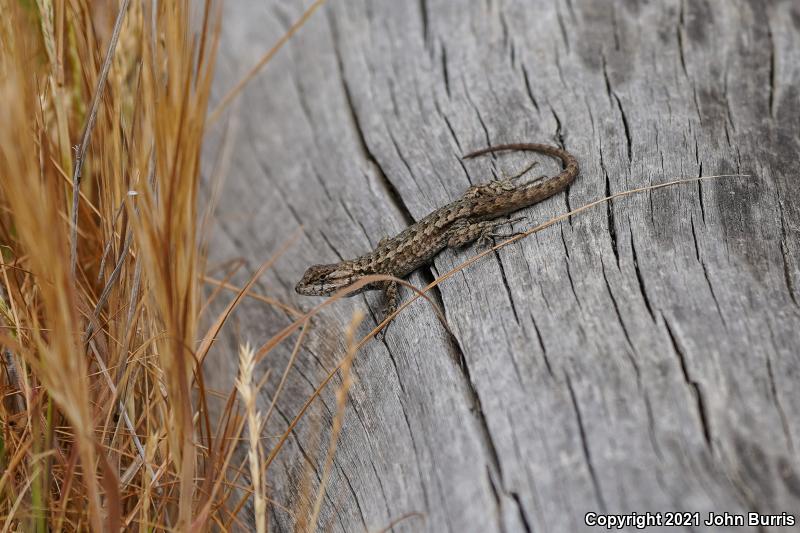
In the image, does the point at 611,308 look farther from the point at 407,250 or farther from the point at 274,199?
the point at 274,199

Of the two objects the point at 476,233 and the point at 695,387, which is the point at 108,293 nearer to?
the point at 476,233

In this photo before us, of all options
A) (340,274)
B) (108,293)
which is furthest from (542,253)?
(108,293)

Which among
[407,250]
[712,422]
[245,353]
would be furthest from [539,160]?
[245,353]

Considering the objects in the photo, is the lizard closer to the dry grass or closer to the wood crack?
the dry grass

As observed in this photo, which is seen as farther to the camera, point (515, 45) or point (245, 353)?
point (515, 45)

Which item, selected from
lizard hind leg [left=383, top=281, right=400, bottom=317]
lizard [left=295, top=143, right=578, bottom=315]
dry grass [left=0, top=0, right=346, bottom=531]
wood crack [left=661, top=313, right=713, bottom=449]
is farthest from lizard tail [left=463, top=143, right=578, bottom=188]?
dry grass [left=0, top=0, right=346, bottom=531]
